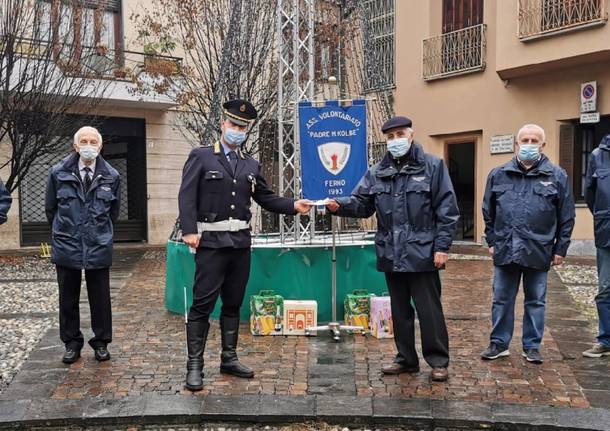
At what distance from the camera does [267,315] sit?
6.30m

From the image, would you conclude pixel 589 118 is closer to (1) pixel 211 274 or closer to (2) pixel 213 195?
(2) pixel 213 195

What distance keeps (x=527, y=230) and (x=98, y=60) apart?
11.6m

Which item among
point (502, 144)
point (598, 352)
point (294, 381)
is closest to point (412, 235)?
point (294, 381)

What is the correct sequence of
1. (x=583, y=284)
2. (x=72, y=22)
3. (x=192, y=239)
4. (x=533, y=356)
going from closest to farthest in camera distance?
(x=192, y=239), (x=533, y=356), (x=583, y=284), (x=72, y=22)

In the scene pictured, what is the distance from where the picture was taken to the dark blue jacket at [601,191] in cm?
546

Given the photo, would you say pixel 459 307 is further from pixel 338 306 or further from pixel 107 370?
pixel 107 370

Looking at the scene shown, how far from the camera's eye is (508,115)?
14.9 metres

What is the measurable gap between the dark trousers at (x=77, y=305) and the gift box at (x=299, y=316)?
5.55 feet

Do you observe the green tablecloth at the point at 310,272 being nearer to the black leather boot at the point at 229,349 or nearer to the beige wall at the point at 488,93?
the black leather boot at the point at 229,349

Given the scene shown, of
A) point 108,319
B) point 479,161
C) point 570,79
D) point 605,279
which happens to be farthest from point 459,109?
point 108,319

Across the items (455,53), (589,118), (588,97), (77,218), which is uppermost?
(455,53)

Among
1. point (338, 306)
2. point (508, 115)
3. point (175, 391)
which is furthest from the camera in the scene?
point (508, 115)

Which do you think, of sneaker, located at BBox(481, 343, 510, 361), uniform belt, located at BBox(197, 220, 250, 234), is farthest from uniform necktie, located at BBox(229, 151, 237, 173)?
sneaker, located at BBox(481, 343, 510, 361)

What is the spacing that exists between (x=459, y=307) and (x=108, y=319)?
4271mm
